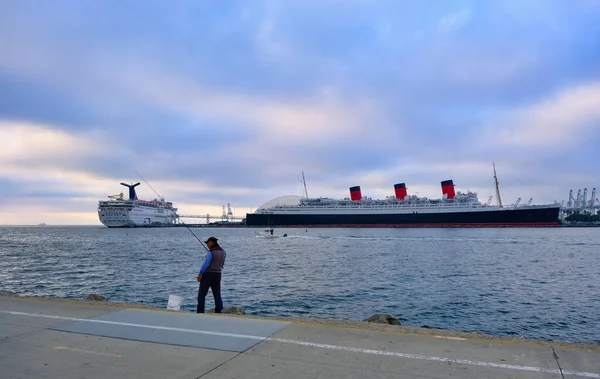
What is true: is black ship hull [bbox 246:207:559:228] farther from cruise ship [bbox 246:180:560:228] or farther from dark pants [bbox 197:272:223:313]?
dark pants [bbox 197:272:223:313]

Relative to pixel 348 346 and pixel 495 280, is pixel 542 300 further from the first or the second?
pixel 348 346

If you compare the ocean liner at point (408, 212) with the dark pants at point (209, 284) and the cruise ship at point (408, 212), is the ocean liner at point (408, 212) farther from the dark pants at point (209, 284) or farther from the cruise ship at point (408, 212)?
the dark pants at point (209, 284)

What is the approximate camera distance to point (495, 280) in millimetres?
18969

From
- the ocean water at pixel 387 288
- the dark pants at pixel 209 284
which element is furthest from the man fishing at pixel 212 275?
the ocean water at pixel 387 288

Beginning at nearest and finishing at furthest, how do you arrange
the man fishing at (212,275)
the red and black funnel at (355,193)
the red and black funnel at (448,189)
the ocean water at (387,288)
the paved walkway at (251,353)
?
1. the paved walkway at (251,353)
2. the man fishing at (212,275)
3. the ocean water at (387,288)
4. the red and black funnel at (448,189)
5. the red and black funnel at (355,193)

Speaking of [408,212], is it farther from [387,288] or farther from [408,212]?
[387,288]

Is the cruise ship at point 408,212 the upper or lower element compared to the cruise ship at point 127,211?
lower

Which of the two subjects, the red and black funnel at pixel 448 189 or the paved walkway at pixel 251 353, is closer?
the paved walkway at pixel 251 353

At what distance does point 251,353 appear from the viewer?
15.2 feet

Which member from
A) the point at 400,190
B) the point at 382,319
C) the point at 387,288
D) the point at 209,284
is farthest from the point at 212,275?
the point at 400,190

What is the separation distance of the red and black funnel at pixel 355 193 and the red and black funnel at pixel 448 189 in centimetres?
2120

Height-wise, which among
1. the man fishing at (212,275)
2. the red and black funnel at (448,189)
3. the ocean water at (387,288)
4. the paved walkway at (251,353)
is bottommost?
the ocean water at (387,288)

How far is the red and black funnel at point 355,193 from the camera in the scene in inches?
4419

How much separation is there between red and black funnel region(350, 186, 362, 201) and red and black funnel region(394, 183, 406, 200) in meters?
9.60
